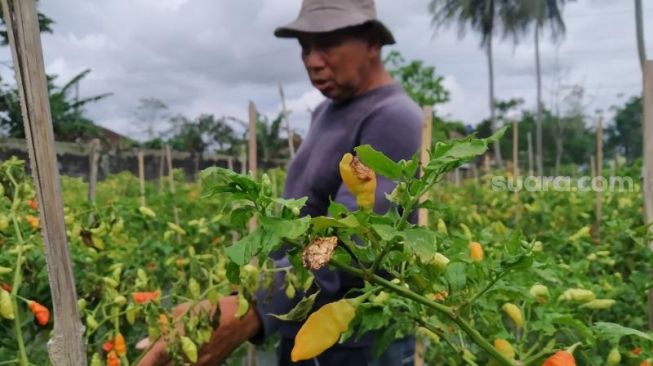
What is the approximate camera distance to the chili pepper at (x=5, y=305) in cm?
101

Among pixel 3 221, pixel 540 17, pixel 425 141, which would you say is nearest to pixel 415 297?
pixel 3 221

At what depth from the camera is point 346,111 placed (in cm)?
163

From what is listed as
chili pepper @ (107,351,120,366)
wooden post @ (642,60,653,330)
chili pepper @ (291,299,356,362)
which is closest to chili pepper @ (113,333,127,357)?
chili pepper @ (107,351,120,366)

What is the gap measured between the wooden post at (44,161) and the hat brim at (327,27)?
37.7 inches

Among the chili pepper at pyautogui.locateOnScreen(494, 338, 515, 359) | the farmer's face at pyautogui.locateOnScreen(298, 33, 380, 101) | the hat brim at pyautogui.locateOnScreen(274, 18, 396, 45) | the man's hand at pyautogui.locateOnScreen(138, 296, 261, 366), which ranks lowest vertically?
the man's hand at pyautogui.locateOnScreen(138, 296, 261, 366)

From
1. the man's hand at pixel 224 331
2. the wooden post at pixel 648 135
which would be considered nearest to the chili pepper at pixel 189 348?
the man's hand at pixel 224 331

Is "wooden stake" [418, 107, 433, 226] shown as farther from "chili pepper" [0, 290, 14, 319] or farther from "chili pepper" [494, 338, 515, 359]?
"chili pepper" [0, 290, 14, 319]

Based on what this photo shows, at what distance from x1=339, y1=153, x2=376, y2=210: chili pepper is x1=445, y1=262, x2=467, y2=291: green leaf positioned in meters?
0.12

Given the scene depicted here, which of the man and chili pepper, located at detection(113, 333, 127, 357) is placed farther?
the man

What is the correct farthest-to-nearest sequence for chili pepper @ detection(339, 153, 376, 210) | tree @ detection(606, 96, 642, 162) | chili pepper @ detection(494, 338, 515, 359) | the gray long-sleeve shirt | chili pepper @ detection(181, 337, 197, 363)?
tree @ detection(606, 96, 642, 162) < the gray long-sleeve shirt < chili pepper @ detection(181, 337, 197, 363) < chili pepper @ detection(494, 338, 515, 359) < chili pepper @ detection(339, 153, 376, 210)

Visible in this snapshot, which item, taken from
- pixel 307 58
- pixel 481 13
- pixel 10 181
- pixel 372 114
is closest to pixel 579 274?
pixel 372 114

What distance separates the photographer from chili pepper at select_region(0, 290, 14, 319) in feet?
3.32

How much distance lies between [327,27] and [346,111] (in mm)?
203

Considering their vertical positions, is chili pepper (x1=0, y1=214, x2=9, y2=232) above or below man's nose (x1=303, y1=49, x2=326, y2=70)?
below
